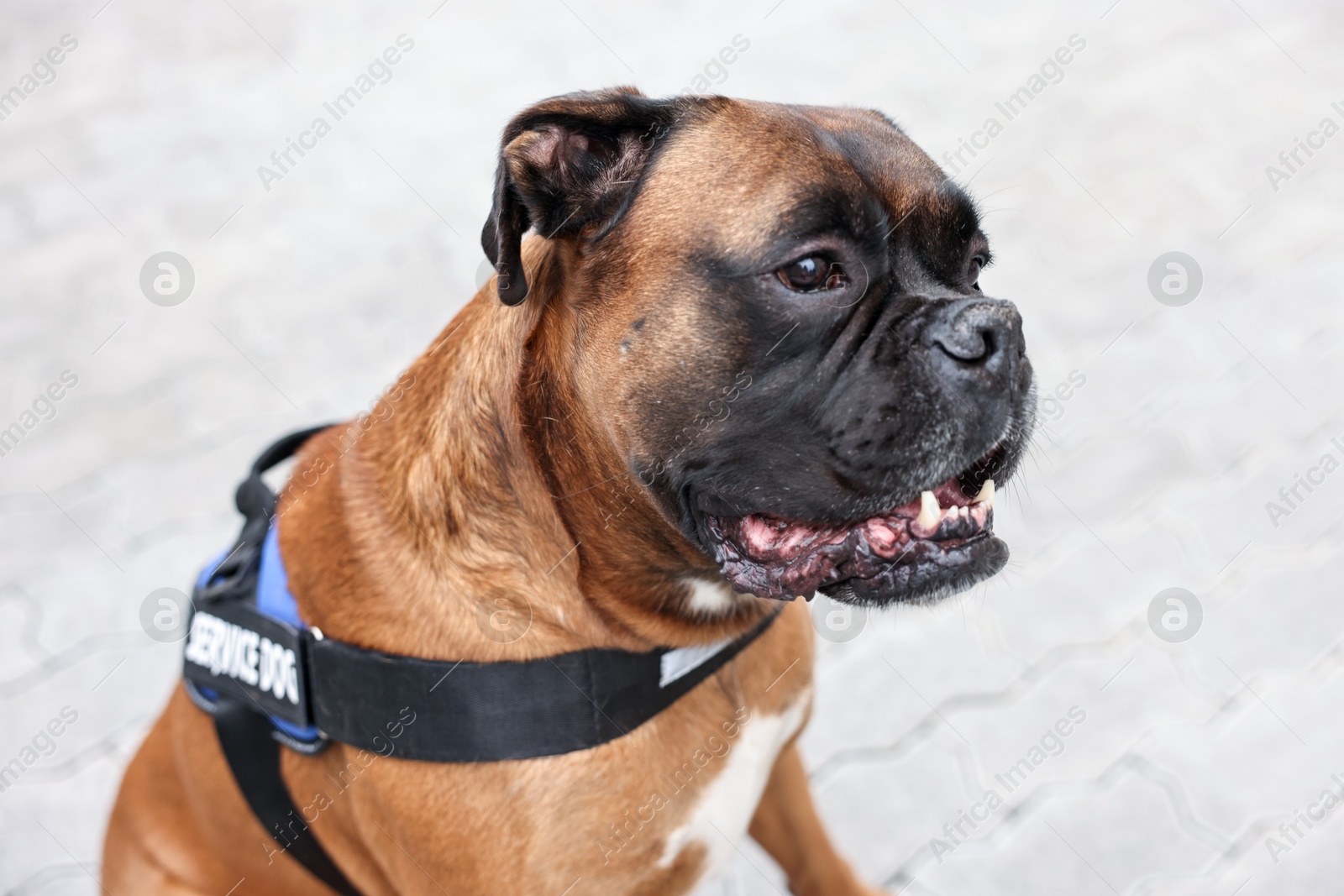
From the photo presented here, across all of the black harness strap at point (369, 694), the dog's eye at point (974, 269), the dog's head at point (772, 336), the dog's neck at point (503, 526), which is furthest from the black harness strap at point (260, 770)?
the dog's eye at point (974, 269)

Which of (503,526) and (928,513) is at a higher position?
(503,526)

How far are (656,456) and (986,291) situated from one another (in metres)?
3.47

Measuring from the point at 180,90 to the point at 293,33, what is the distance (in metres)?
0.79

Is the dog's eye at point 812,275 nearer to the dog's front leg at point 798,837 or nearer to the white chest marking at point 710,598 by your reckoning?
the white chest marking at point 710,598

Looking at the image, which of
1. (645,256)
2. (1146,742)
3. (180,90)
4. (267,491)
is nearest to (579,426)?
(645,256)

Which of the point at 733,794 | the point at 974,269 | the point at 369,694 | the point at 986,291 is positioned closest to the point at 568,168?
the point at 974,269

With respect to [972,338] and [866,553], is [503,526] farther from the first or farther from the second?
[972,338]

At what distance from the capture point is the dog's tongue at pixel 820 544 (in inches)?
87.7

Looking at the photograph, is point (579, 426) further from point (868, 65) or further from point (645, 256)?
point (868, 65)

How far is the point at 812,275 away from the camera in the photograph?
212cm

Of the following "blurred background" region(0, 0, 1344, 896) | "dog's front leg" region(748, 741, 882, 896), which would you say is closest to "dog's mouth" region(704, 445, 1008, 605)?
"blurred background" region(0, 0, 1344, 896)

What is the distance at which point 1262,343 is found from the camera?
16.6ft

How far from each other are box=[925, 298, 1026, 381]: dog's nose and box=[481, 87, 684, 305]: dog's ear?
0.65 metres

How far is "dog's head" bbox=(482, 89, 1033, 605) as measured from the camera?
209 centimetres
